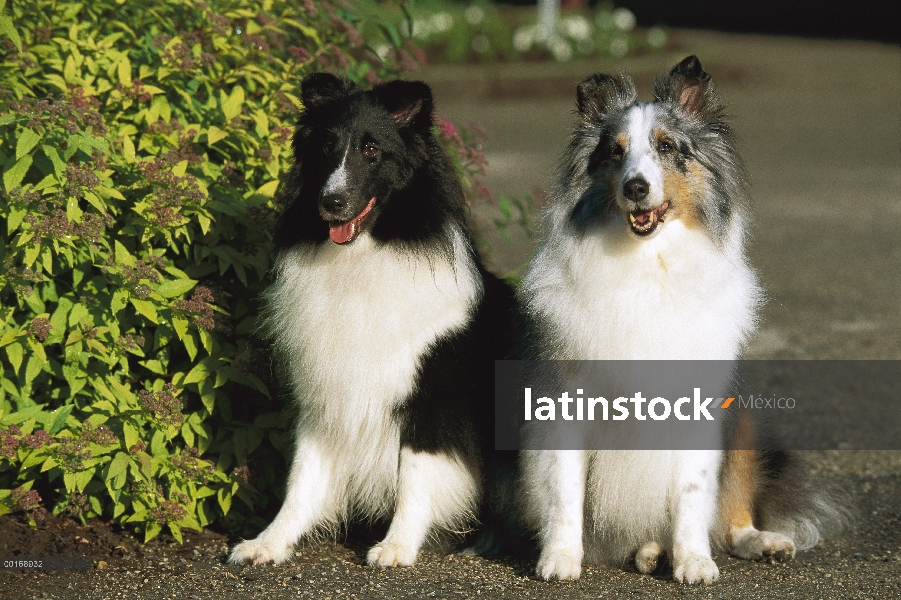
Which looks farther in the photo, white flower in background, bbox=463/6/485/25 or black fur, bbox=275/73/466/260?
white flower in background, bbox=463/6/485/25

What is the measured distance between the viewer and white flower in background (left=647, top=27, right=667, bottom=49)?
2028 centimetres

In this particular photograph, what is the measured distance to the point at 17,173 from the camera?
4.25 meters

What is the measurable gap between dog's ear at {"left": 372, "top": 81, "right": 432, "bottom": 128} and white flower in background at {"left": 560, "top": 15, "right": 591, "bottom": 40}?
52.4ft

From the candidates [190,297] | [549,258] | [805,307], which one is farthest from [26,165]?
[805,307]

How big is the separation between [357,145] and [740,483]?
2157 mm

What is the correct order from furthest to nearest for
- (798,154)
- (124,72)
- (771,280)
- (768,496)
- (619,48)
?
(619,48) < (798,154) < (771,280) < (124,72) < (768,496)

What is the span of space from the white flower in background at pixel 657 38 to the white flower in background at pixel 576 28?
4.08 feet

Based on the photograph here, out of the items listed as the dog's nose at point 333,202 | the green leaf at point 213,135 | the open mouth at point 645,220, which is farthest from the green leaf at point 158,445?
the open mouth at point 645,220

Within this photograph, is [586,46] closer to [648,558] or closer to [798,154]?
[798,154]

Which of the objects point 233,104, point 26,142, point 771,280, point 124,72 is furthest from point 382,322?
point 771,280

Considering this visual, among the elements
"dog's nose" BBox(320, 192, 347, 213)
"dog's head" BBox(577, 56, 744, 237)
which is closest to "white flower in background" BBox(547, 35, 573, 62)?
"dog's head" BBox(577, 56, 744, 237)

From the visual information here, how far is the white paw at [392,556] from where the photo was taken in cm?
437

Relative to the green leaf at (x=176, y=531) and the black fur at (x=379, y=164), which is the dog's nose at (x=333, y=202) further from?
the green leaf at (x=176, y=531)

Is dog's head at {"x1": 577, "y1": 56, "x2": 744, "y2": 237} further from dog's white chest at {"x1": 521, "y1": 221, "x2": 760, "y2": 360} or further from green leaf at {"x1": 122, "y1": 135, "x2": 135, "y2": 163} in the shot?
green leaf at {"x1": 122, "y1": 135, "x2": 135, "y2": 163}
